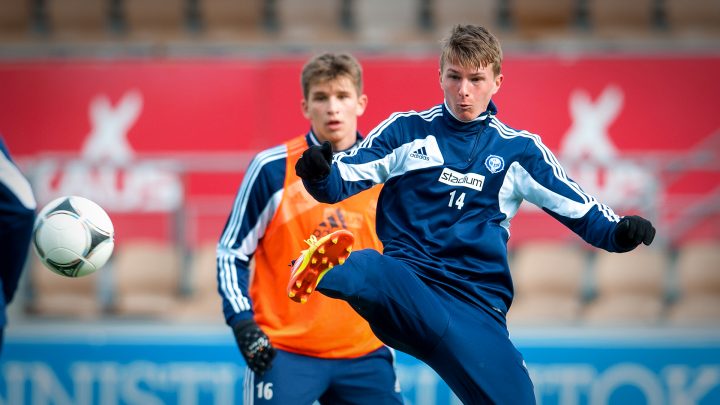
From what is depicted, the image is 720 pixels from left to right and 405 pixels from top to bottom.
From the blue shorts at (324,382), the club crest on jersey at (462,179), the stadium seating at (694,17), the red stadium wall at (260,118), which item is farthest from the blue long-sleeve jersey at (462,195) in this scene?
the stadium seating at (694,17)

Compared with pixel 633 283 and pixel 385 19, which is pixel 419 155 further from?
pixel 385 19

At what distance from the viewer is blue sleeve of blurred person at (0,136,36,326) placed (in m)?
5.08

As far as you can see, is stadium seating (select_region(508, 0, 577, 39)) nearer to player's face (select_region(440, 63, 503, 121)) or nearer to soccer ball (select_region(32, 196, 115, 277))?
player's face (select_region(440, 63, 503, 121))

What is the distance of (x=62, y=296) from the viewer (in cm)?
972

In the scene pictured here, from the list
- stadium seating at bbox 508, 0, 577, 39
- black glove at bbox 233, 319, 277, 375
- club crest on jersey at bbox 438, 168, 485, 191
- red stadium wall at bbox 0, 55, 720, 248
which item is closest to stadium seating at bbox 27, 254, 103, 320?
red stadium wall at bbox 0, 55, 720, 248

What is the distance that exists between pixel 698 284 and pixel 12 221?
6.23m

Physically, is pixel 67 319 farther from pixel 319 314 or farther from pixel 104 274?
pixel 319 314

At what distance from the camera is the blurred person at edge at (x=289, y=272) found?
494 centimetres

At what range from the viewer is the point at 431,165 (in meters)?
4.33

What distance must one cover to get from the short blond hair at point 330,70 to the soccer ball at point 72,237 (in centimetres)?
122

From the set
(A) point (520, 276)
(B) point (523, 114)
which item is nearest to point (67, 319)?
(A) point (520, 276)

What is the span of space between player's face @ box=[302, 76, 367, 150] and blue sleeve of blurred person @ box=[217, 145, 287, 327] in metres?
0.30

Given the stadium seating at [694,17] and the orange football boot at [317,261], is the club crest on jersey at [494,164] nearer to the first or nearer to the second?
the orange football boot at [317,261]

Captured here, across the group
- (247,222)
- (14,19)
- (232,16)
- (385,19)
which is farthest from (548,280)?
(14,19)
